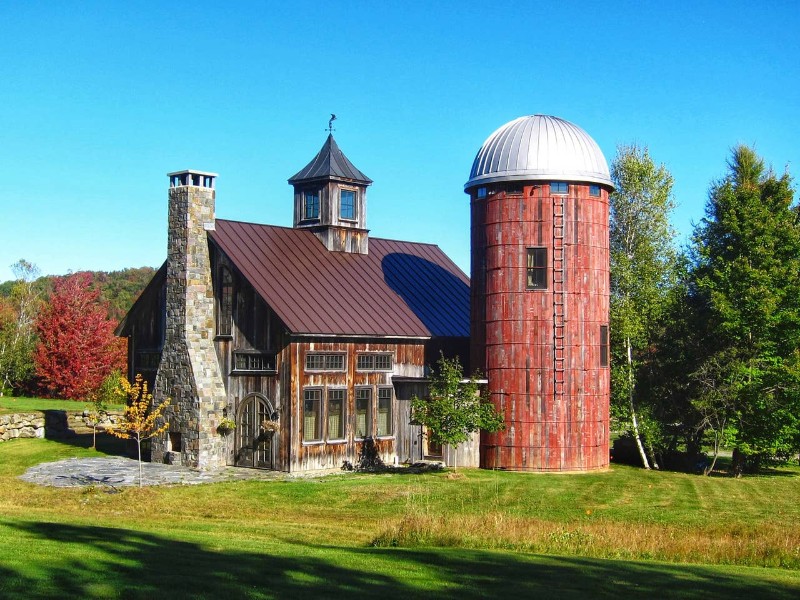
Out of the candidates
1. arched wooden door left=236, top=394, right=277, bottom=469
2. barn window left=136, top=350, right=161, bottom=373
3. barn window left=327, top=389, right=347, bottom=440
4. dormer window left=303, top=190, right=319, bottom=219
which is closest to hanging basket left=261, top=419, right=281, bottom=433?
arched wooden door left=236, top=394, right=277, bottom=469

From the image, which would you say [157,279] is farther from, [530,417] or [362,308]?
[530,417]

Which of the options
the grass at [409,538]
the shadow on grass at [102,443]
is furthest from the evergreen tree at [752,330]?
the shadow on grass at [102,443]

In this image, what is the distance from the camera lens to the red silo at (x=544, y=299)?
3188cm

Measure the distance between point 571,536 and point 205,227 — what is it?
19.7 meters

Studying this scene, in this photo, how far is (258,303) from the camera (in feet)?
107

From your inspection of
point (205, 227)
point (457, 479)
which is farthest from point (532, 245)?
point (205, 227)

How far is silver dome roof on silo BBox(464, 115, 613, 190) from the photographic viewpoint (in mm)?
31922

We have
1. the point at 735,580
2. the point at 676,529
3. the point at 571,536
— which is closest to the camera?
the point at 735,580

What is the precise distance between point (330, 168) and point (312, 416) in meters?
11.5

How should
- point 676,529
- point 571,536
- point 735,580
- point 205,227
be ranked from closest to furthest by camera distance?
point 735,580 → point 571,536 → point 676,529 → point 205,227

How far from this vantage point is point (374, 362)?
33.9 metres

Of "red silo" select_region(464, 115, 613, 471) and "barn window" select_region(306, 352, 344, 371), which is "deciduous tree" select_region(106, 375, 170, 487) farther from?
"red silo" select_region(464, 115, 613, 471)

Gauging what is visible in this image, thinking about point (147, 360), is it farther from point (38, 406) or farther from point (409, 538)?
point (409, 538)

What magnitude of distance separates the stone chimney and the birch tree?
1516 centimetres
